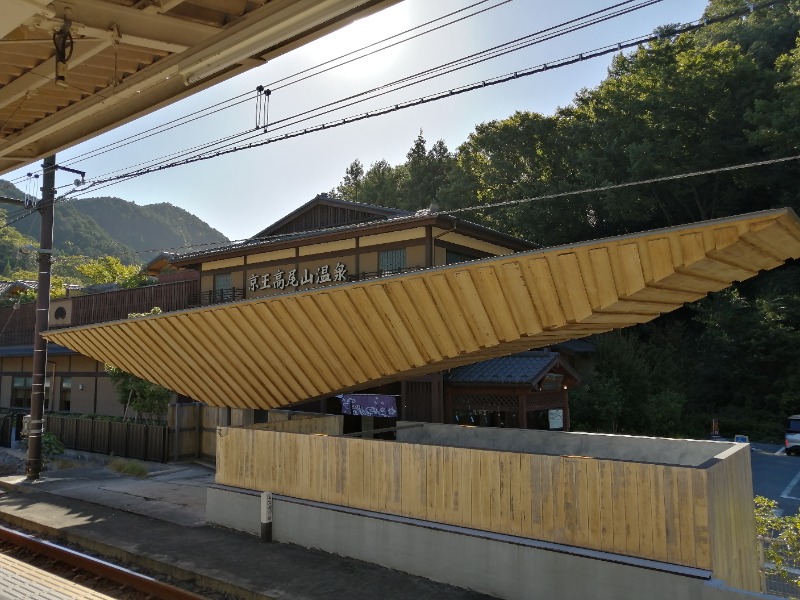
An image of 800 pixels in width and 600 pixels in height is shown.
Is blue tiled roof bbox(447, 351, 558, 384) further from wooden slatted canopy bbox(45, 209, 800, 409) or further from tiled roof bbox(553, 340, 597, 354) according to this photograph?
tiled roof bbox(553, 340, 597, 354)

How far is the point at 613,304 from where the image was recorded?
27.3ft

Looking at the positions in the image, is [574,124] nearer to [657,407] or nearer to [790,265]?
[790,265]

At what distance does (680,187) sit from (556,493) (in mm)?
33638

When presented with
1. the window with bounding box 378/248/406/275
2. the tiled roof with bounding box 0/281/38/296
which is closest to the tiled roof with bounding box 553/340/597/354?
the window with bounding box 378/248/406/275

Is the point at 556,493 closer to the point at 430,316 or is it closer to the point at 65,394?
the point at 430,316

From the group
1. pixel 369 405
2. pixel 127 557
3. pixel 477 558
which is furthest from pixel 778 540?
pixel 127 557

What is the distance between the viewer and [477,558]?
8602mm

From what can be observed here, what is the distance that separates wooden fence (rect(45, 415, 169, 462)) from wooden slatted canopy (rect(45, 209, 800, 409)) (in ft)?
19.7

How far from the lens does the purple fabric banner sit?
664 inches

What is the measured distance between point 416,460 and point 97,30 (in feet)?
24.9

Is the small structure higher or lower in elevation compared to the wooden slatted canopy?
lower

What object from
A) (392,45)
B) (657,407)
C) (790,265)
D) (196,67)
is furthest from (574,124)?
(196,67)

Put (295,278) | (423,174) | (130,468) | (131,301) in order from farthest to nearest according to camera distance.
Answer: (423,174), (131,301), (295,278), (130,468)

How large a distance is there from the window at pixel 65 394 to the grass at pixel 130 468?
379 inches
